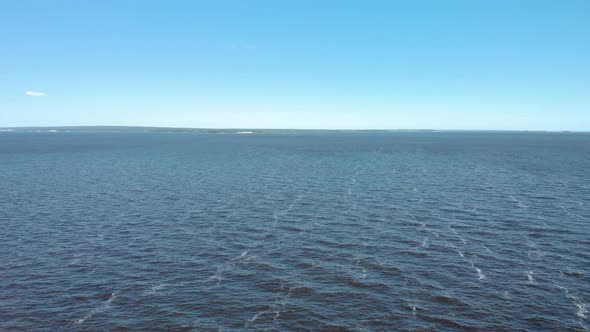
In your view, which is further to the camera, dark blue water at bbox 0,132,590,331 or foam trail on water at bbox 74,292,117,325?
dark blue water at bbox 0,132,590,331

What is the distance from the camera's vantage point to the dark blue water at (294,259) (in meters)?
36.9

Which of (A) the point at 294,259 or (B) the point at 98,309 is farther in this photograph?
(A) the point at 294,259

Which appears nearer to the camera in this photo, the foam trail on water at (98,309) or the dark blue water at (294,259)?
the foam trail on water at (98,309)

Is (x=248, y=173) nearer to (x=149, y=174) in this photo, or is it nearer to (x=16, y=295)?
(x=149, y=174)

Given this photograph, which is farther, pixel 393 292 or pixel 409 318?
pixel 393 292

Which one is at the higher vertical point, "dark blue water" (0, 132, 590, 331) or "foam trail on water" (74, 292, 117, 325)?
"dark blue water" (0, 132, 590, 331)

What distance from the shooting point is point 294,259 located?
50.1 m

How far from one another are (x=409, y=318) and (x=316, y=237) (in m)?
23.7

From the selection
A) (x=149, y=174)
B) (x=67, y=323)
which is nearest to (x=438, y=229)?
(x=67, y=323)

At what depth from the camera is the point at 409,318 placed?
36625mm

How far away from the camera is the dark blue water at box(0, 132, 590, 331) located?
1453 inches

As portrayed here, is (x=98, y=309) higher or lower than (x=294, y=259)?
lower

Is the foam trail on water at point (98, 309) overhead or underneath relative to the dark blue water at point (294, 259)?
underneath

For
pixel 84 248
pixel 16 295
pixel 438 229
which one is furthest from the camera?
pixel 438 229
